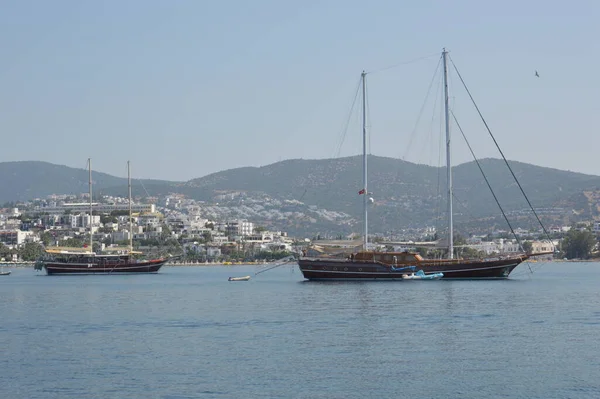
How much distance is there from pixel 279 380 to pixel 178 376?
292 centimetres

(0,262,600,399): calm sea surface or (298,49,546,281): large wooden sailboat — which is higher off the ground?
(298,49,546,281): large wooden sailboat

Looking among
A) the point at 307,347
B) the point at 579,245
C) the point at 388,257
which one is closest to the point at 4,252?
the point at 579,245

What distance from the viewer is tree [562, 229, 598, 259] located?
621ft

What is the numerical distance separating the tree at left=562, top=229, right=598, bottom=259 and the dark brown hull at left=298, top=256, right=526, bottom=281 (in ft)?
386

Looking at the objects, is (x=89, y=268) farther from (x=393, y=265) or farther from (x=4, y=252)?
(x=4, y=252)

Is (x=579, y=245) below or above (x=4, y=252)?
below

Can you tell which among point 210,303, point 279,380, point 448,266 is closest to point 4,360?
point 279,380

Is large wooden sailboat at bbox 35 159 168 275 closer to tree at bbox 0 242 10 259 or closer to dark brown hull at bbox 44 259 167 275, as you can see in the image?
dark brown hull at bbox 44 259 167 275

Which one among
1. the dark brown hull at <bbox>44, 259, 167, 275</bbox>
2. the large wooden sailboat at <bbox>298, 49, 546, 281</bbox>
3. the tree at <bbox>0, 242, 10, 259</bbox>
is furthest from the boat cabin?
the tree at <bbox>0, 242, 10, 259</bbox>

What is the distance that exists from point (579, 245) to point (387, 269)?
4844 inches

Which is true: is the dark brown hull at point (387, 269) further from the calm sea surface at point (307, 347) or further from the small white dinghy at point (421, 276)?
the calm sea surface at point (307, 347)

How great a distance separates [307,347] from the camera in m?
35.5

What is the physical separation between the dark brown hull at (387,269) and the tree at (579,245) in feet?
386

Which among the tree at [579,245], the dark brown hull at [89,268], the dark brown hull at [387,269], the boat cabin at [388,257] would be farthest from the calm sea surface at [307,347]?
the tree at [579,245]
